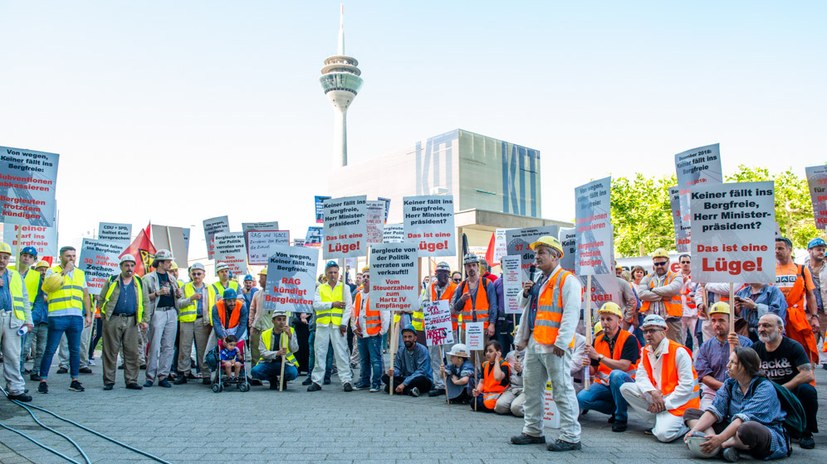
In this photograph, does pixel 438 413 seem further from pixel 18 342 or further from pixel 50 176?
pixel 50 176

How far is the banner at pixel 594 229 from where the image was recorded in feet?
30.8

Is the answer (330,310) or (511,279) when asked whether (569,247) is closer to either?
(511,279)

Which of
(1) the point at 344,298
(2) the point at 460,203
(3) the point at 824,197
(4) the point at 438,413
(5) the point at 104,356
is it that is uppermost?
(2) the point at 460,203

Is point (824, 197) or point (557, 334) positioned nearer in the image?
point (557, 334)

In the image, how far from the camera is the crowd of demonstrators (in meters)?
7.09

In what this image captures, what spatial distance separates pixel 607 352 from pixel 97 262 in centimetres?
1029

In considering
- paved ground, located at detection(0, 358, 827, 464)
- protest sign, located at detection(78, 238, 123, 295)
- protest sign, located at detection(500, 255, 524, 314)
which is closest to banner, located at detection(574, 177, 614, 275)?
paved ground, located at detection(0, 358, 827, 464)

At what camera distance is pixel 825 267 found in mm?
9859

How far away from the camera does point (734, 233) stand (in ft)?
26.2

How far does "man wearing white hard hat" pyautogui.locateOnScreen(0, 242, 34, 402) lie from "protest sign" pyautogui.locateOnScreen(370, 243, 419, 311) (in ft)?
17.0

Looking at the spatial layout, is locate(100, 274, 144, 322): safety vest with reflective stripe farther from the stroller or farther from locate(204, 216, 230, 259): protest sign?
locate(204, 216, 230, 259): protest sign

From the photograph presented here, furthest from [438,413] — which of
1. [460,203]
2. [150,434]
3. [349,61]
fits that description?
[349,61]

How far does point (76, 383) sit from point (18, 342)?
1.58m

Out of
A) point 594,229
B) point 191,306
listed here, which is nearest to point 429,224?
point 594,229
